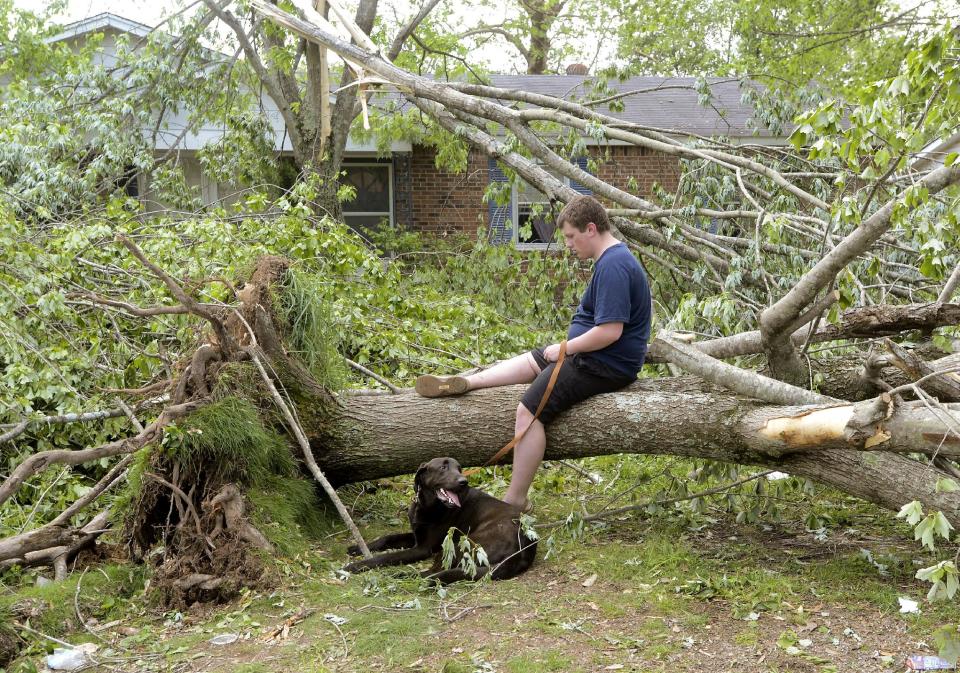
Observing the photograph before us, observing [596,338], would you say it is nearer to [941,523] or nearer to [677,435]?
[677,435]

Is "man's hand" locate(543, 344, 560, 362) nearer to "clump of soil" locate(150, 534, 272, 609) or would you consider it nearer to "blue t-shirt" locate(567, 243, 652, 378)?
"blue t-shirt" locate(567, 243, 652, 378)

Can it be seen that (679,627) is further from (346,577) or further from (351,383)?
(351,383)

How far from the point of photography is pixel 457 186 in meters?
16.3

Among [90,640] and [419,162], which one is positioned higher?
[419,162]

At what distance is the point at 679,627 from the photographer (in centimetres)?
407

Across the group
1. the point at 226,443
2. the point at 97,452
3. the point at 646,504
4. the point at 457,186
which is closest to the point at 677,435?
the point at 646,504

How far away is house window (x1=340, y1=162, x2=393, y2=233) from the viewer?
674 inches

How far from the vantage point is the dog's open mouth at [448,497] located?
4961 millimetres

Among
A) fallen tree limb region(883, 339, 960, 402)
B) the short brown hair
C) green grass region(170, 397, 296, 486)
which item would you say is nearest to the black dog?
green grass region(170, 397, 296, 486)

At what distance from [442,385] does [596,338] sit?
120cm

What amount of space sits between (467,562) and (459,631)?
20.8 inches

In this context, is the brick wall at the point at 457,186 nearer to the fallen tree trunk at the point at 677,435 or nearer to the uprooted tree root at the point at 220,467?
the fallen tree trunk at the point at 677,435

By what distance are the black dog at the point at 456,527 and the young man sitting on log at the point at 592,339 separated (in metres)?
0.23

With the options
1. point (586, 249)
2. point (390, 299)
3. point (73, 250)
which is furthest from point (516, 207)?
point (586, 249)
